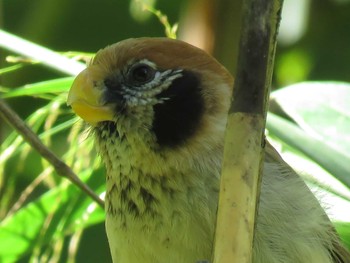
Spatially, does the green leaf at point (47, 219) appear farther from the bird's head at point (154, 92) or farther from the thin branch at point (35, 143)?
the bird's head at point (154, 92)

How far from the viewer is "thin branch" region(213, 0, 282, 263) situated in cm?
206

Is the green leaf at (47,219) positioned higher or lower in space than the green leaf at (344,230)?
higher

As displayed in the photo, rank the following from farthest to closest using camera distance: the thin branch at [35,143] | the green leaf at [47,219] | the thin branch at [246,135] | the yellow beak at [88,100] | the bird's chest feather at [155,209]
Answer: the green leaf at [47,219]
the thin branch at [35,143]
the yellow beak at [88,100]
the bird's chest feather at [155,209]
the thin branch at [246,135]

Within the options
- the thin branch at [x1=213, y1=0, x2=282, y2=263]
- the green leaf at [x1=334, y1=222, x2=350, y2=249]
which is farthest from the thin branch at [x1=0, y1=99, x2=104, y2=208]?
the thin branch at [x1=213, y1=0, x2=282, y2=263]

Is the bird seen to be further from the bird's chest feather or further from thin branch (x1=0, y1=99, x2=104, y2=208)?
thin branch (x1=0, y1=99, x2=104, y2=208)

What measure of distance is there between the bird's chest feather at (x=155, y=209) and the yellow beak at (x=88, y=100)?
78 mm

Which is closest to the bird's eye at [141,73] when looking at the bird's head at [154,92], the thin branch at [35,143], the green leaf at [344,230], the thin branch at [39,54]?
the bird's head at [154,92]

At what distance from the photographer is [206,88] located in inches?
111

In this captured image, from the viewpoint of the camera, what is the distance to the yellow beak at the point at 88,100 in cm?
272

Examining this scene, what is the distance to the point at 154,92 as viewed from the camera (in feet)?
9.14

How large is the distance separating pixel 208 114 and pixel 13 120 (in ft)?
1.66

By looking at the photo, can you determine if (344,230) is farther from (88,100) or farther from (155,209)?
(88,100)

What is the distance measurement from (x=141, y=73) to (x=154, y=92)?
0.07 meters

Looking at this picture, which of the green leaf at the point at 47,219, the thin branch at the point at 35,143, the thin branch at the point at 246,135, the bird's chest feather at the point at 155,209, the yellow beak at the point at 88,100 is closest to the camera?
the thin branch at the point at 246,135
